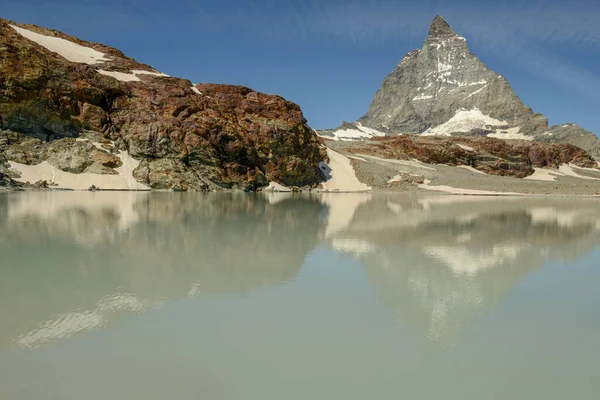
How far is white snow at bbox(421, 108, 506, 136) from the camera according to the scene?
160 metres

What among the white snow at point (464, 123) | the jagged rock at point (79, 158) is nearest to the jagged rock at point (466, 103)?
the white snow at point (464, 123)

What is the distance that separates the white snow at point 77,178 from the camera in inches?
1157

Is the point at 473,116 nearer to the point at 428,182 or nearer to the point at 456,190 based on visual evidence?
the point at 428,182

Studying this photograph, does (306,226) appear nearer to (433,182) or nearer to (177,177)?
(177,177)

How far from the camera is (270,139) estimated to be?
138 ft

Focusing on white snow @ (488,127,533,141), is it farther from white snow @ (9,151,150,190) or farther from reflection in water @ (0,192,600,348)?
reflection in water @ (0,192,600,348)

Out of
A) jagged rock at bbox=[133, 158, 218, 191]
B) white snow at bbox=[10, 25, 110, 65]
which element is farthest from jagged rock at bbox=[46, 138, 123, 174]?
white snow at bbox=[10, 25, 110, 65]

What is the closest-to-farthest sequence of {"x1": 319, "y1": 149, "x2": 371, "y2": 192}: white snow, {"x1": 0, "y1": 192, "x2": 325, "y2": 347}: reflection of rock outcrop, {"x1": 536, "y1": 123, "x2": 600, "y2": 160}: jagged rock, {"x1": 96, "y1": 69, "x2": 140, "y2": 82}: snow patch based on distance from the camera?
1. {"x1": 0, "y1": 192, "x2": 325, "y2": 347}: reflection of rock outcrop
2. {"x1": 96, "y1": 69, "x2": 140, "y2": 82}: snow patch
3. {"x1": 319, "y1": 149, "x2": 371, "y2": 192}: white snow
4. {"x1": 536, "y1": 123, "x2": 600, "y2": 160}: jagged rock

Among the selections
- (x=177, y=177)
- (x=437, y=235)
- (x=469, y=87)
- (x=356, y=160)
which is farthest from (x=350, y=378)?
(x=469, y=87)

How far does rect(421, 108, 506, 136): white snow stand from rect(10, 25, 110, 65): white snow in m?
134

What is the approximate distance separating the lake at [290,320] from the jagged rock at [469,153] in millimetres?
54534

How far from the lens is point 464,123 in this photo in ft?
541

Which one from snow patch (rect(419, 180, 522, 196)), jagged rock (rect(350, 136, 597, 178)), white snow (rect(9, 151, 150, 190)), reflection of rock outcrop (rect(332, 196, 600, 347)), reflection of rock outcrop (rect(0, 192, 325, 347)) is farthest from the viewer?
jagged rock (rect(350, 136, 597, 178))

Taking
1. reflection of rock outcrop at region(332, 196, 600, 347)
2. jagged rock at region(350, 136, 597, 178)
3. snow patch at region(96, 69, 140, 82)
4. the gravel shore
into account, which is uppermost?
snow patch at region(96, 69, 140, 82)
